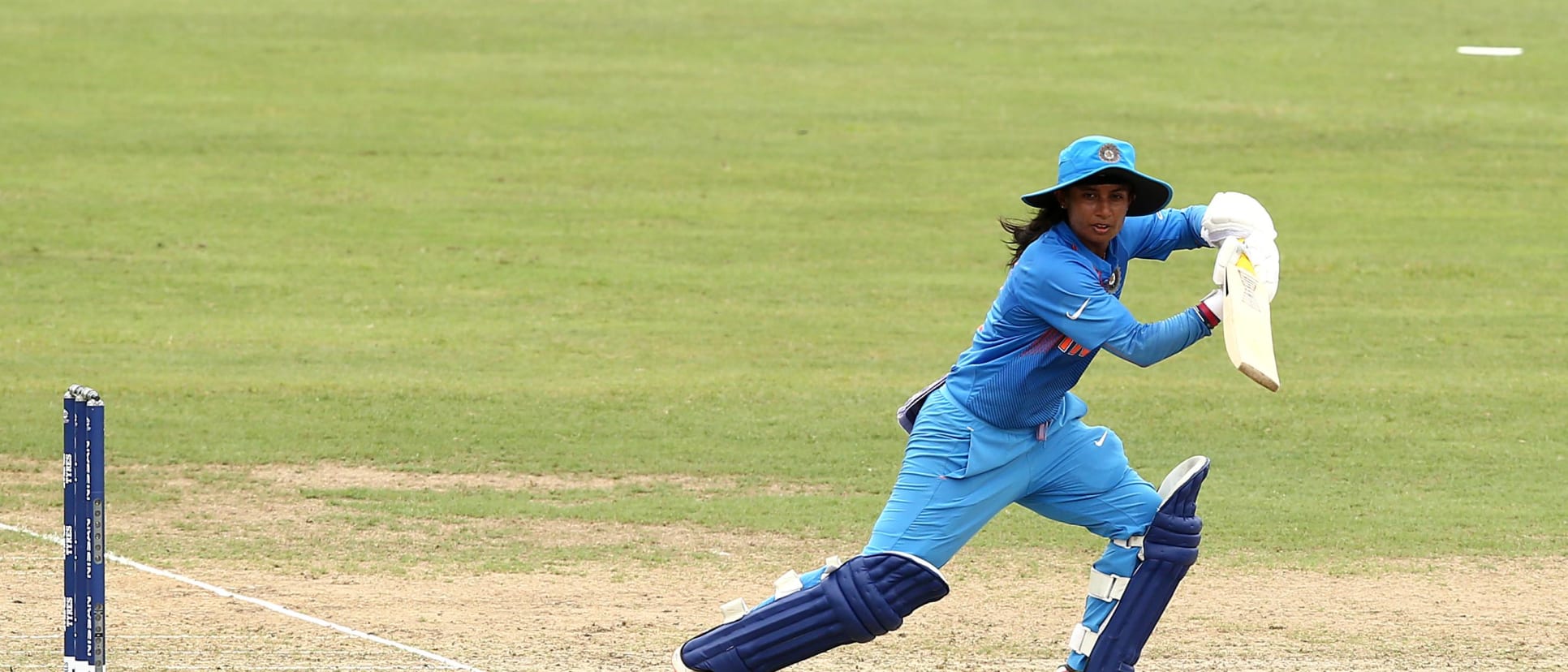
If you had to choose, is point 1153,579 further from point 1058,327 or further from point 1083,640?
point 1058,327

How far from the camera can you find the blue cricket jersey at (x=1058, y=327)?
595 centimetres

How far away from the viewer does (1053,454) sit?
21.0 ft

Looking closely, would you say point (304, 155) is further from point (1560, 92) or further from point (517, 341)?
point (1560, 92)

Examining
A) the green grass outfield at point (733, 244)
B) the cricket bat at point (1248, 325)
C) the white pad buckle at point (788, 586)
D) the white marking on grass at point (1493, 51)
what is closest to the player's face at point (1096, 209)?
the cricket bat at point (1248, 325)

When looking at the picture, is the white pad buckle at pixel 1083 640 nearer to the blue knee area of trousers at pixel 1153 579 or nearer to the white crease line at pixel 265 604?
the blue knee area of trousers at pixel 1153 579

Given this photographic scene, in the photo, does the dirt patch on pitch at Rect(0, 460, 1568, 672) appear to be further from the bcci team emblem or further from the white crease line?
the bcci team emblem

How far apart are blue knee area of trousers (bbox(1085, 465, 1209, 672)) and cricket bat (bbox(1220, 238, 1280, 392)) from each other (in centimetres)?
64

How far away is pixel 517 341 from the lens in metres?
15.4

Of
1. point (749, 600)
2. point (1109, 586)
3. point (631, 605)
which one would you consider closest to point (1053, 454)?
point (1109, 586)

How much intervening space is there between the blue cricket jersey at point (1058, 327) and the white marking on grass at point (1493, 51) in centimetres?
2264

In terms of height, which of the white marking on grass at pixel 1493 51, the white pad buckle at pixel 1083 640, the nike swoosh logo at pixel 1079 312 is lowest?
the white pad buckle at pixel 1083 640

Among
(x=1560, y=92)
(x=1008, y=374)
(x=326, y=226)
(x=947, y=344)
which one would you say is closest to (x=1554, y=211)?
(x=1560, y=92)

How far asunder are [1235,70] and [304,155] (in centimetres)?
1250

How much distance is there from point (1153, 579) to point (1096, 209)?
48.5 inches
